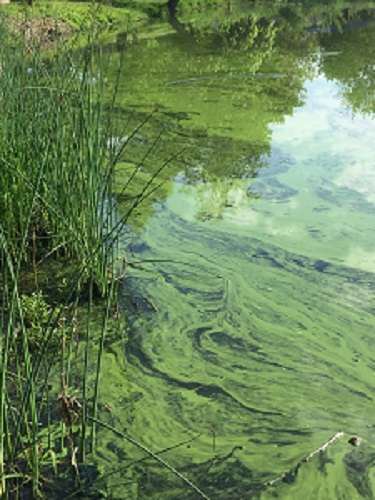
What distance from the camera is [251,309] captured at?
2.32m

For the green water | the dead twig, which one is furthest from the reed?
the dead twig

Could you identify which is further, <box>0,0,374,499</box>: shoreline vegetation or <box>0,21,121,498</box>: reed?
<box>0,21,121,498</box>: reed

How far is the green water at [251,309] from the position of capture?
1.56m

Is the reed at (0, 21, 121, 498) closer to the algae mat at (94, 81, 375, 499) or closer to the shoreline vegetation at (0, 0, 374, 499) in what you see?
the shoreline vegetation at (0, 0, 374, 499)

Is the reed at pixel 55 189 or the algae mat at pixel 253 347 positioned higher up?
the reed at pixel 55 189

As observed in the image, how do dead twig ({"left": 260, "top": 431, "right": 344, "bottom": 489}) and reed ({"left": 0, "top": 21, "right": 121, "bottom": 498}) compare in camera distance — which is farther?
reed ({"left": 0, "top": 21, "right": 121, "bottom": 498})

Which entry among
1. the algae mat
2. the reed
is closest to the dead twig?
the algae mat

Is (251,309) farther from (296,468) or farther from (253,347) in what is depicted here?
(296,468)

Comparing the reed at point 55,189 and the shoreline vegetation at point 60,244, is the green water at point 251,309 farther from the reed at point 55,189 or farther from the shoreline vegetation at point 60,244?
the reed at point 55,189

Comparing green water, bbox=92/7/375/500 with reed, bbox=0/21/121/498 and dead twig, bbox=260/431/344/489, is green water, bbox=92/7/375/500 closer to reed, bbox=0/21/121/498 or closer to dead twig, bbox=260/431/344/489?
dead twig, bbox=260/431/344/489

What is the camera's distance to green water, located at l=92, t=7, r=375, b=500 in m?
1.56

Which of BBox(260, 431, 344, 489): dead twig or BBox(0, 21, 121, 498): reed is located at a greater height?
BBox(0, 21, 121, 498): reed

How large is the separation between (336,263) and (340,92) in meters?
3.59

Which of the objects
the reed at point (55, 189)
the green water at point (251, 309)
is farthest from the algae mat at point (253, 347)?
the reed at point (55, 189)
